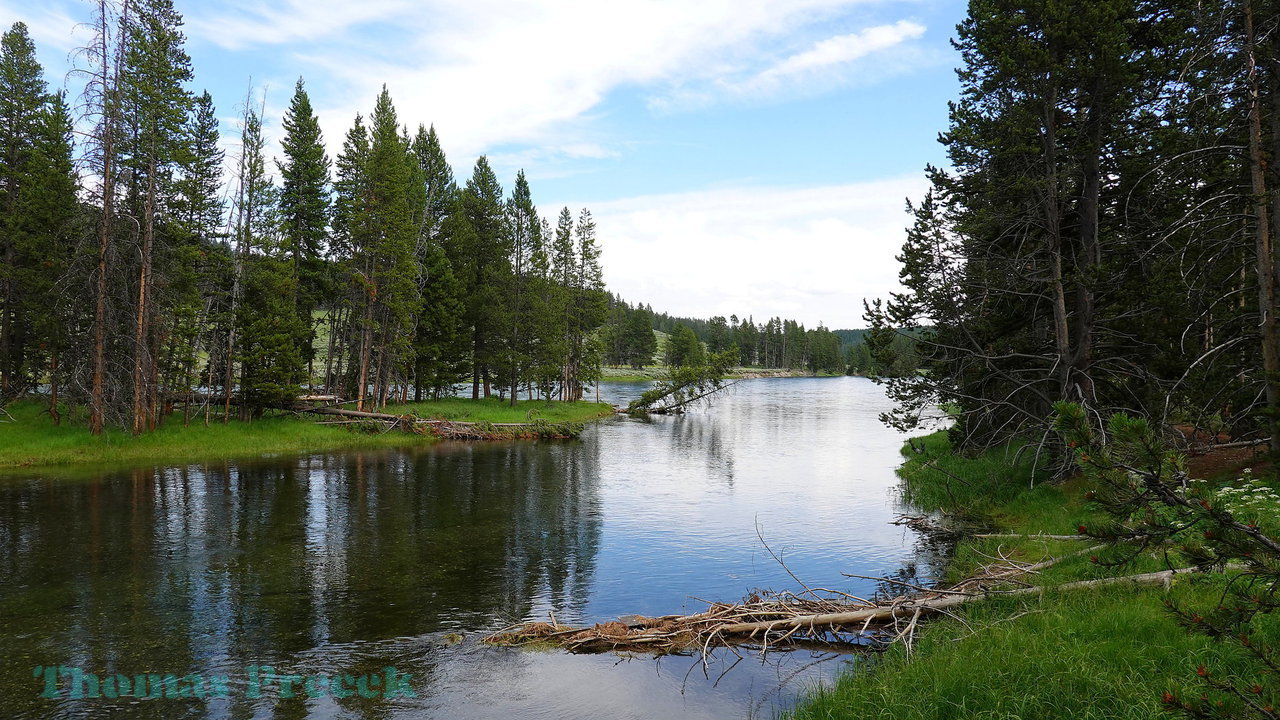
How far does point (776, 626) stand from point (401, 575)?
8.16 metres

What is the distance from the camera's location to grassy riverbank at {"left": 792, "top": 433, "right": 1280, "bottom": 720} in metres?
6.76

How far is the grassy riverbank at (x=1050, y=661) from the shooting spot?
A: 676 cm

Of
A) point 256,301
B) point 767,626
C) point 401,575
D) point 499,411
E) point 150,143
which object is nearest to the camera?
point 767,626

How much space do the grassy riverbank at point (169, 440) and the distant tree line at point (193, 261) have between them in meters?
1.03

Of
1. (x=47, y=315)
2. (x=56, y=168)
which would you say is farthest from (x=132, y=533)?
(x=56, y=168)

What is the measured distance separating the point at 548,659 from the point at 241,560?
9.10 meters

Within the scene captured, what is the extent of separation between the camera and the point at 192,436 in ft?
104

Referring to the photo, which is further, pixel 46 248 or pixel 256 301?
pixel 256 301

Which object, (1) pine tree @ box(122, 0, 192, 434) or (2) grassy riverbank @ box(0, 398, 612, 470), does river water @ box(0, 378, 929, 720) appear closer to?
(2) grassy riverbank @ box(0, 398, 612, 470)

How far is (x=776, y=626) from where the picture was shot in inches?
437

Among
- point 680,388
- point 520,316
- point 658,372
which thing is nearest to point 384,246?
point 520,316

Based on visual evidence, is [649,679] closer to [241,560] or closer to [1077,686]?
[1077,686]

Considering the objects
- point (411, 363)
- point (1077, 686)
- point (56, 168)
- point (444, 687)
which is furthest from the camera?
point (411, 363)

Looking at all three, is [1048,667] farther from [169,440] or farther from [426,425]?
[426,425]
